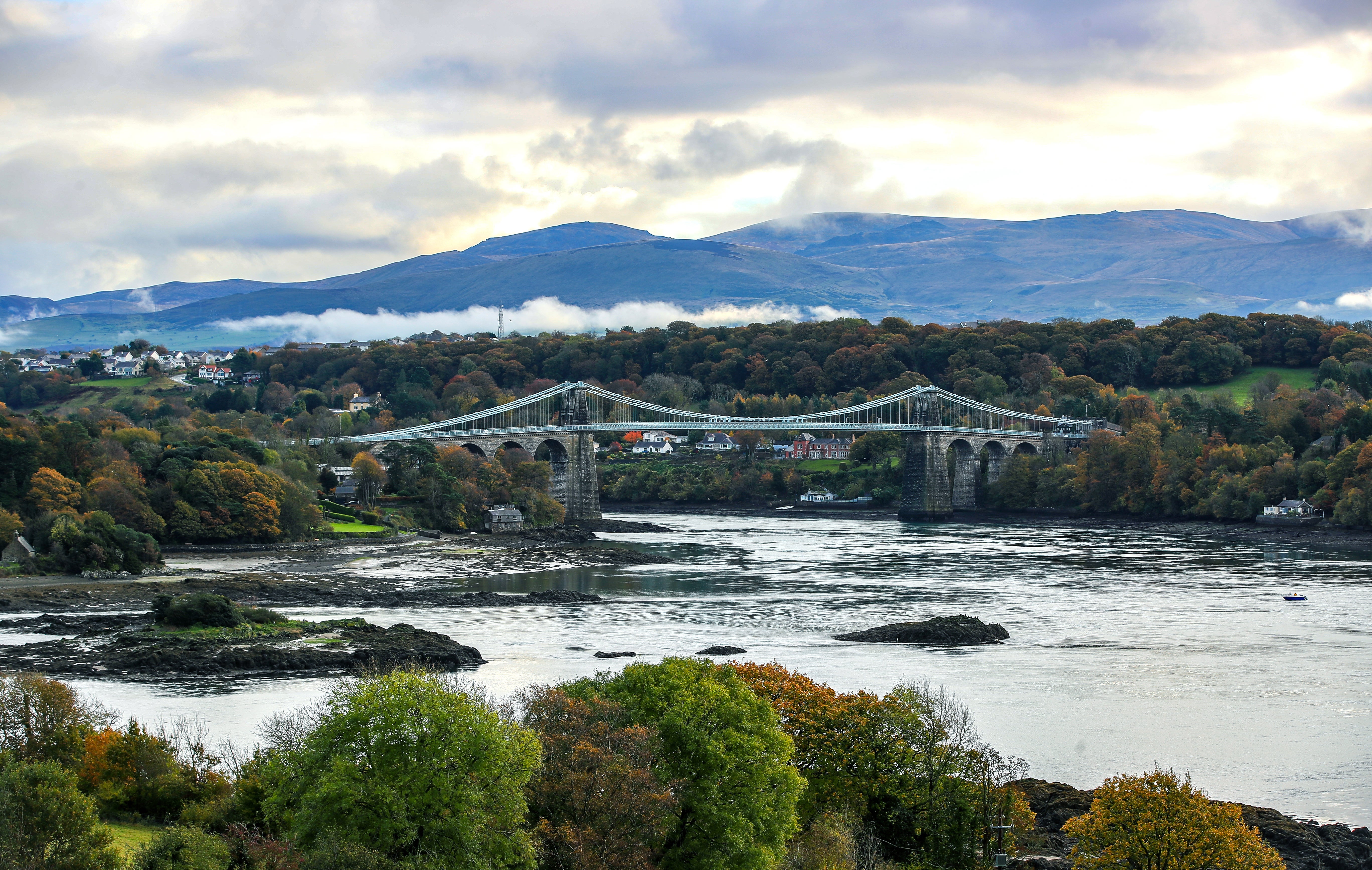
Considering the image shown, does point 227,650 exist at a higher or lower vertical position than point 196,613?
lower

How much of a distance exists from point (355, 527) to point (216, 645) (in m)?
21.3

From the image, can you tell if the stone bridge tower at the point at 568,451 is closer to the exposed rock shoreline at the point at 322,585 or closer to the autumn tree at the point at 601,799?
the exposed rock shoreline at the point at 322,585

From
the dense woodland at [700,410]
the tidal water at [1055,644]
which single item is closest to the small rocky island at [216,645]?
the tidal water at [1055,644]

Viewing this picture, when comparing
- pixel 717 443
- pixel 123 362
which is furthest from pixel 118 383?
pixel 717 443

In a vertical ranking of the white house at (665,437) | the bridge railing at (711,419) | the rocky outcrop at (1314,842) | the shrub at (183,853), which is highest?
the bridge railing at (711,419)

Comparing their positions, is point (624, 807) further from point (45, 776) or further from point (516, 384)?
point (516, 384)

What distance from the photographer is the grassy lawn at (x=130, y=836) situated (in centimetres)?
1009

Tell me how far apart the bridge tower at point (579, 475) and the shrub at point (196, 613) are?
3181 centimetres

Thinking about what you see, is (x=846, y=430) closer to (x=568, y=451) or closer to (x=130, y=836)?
(x=568, y=451)

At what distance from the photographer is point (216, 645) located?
22.7m

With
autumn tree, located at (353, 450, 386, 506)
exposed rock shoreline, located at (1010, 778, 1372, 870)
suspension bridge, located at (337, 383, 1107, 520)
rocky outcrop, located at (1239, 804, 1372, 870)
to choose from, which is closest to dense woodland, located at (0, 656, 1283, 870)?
exposed rock shoreline, located at (1010, 778, 1372, 870)

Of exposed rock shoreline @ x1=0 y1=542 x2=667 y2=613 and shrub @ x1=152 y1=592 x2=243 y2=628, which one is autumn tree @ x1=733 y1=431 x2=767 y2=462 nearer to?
exposed rock shoreline @ x1=0 y1=542 x2=667 y2=613

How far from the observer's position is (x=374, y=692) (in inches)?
390

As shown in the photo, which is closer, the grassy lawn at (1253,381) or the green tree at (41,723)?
the green tree at (41,723)
